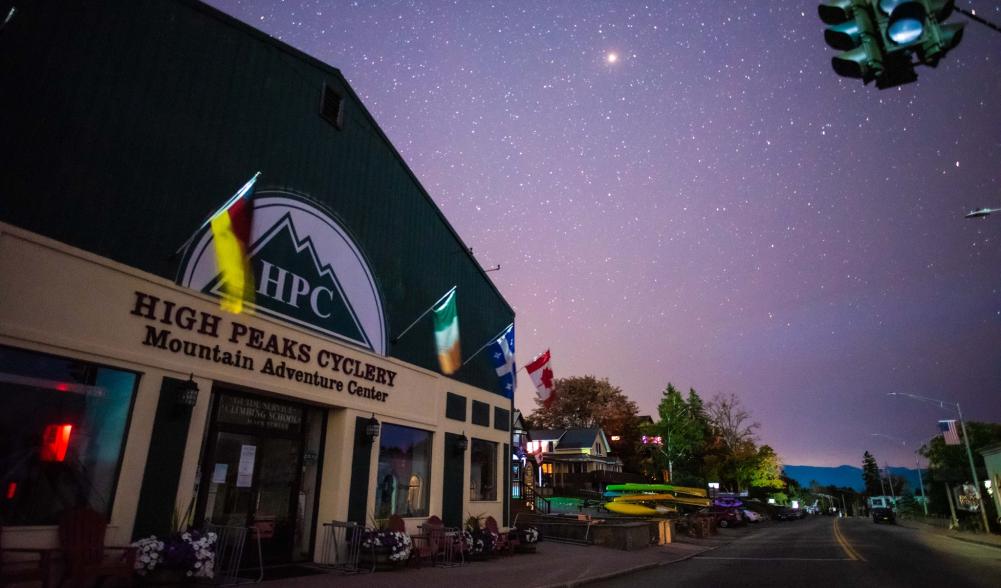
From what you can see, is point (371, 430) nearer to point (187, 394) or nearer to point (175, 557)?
point (187, 394)

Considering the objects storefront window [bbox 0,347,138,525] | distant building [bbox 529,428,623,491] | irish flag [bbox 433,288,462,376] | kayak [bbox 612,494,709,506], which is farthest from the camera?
distant building [bbox 529,428,623,491]

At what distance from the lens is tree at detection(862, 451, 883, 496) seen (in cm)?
14729

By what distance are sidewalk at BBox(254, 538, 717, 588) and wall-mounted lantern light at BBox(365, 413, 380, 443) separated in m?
3.01

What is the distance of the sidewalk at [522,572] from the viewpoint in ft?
A: 33.6

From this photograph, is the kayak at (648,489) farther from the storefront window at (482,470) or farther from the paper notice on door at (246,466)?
the paper notice on door at (246,466)

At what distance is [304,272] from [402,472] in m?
6.02

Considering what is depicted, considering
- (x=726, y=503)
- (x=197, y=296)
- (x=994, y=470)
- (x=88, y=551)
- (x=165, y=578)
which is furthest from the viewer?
(x=726, y=503)

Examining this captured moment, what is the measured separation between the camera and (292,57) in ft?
43.3

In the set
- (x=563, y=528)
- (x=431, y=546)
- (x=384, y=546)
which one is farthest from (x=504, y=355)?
(x=384, y=546)

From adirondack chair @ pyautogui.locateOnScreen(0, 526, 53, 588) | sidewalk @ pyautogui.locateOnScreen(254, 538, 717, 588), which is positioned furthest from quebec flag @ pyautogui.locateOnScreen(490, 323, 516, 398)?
adirondack chair @ pyautogui.locateOnScreen(0, 526, 53, 588)

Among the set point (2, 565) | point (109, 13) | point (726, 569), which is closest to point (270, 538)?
point (2, 565)

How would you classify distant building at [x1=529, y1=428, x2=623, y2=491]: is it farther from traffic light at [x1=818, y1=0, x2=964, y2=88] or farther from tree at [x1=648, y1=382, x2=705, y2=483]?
traffic light at [x1=818, y1=0, x2=964, y2=88]

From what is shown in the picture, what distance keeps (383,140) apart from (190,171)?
6.61 meters

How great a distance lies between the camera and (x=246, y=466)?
11.3 metres
